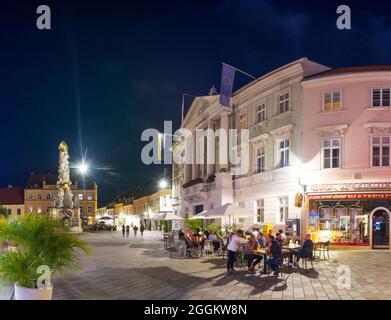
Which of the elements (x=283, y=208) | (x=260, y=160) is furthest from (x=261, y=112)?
(x=283, y=208)

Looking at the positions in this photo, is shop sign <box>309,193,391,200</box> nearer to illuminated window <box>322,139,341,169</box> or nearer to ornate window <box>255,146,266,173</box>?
illuminated window <box>322,139,341,169</box>

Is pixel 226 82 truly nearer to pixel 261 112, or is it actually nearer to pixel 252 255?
pixel 261 112

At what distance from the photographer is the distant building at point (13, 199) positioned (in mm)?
111188

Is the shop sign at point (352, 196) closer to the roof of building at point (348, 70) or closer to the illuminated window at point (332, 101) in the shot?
the illuminated window at point (332, 101)

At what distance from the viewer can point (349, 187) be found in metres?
25.7

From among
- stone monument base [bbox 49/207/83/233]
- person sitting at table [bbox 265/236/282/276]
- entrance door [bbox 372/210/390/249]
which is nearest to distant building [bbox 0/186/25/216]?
stone monument base [bbox 49/207/83/233]

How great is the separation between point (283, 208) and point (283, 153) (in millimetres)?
3761

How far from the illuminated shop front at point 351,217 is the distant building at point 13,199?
99785 mm

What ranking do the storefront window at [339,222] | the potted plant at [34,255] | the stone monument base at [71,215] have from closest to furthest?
the potted plant at [34,255]
the storefront window at [339,222]
the stone monument base at [71,215]

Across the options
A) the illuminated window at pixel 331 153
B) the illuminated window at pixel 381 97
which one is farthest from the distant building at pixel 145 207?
the illuminated window at pixel 381 97
